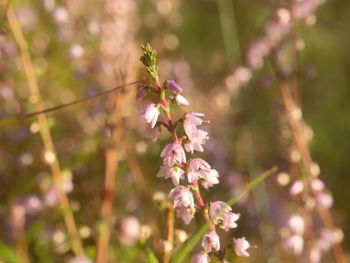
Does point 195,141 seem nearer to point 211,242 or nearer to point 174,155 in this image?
point 174,155

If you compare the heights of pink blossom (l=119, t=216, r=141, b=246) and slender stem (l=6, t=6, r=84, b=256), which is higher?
slender stem (l=6, t=6, r=84, b=256)

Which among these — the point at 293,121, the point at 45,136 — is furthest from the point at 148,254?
the point at 293,121

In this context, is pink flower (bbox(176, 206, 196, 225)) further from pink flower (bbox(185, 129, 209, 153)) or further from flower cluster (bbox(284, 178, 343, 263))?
flower cluster (bbox(284, 178, 343, 263))

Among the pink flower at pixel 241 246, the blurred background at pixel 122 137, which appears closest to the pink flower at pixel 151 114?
the pink flower at pixel 241 246

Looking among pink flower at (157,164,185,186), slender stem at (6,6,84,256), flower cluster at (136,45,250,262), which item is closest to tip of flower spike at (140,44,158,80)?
flower cluster at (136,45,250,262)

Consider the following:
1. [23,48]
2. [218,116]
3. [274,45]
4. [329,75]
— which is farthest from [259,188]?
[329,75]

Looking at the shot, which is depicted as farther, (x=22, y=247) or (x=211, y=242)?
(x=22, y=247)
